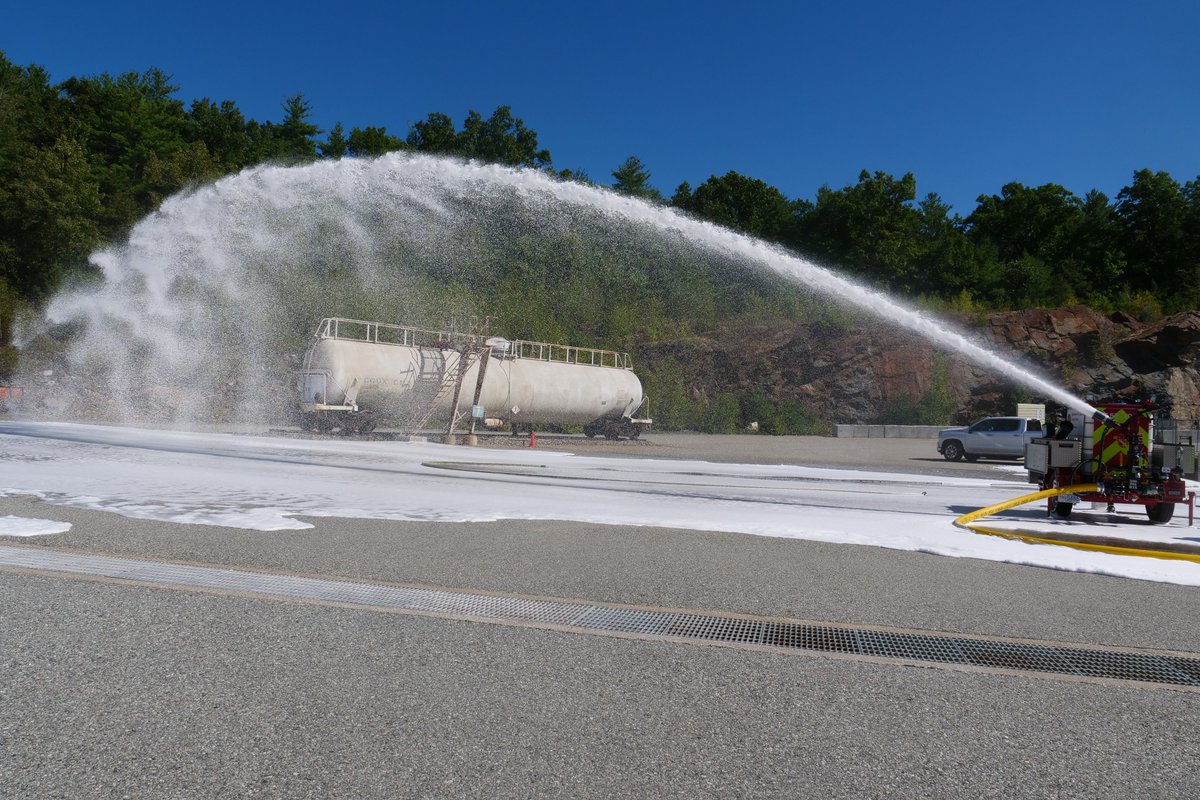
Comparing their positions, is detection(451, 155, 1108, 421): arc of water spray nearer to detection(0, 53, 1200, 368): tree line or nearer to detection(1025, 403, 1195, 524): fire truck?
detection(1025, 403, 1195, 524): fire truck

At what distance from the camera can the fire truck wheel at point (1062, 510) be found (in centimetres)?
1195

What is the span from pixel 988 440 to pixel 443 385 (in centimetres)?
1762

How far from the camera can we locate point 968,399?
52.8 meters

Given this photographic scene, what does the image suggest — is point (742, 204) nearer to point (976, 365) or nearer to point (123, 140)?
point (976, 365)

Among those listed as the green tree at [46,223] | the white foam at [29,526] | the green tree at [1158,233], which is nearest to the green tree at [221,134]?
the green tree at [46,223]

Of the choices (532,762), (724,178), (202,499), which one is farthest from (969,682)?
(724,178)

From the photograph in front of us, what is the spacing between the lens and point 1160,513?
11.8m

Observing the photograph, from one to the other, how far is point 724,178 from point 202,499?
81.5m

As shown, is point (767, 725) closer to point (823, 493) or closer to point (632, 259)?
point (823, 493)

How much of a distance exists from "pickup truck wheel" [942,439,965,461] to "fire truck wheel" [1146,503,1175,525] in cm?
1821

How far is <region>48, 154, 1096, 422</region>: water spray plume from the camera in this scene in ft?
64.4

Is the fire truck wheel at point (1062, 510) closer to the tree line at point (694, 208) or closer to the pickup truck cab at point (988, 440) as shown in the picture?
the pickup truck cab at point (988, 440)

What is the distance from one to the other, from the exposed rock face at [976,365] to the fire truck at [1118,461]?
133ft

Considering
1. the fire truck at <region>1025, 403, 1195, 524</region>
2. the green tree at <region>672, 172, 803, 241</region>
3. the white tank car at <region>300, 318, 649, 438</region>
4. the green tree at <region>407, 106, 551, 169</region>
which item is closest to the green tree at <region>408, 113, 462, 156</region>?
the green tree at <region>407, 106, 551, 169</region>
